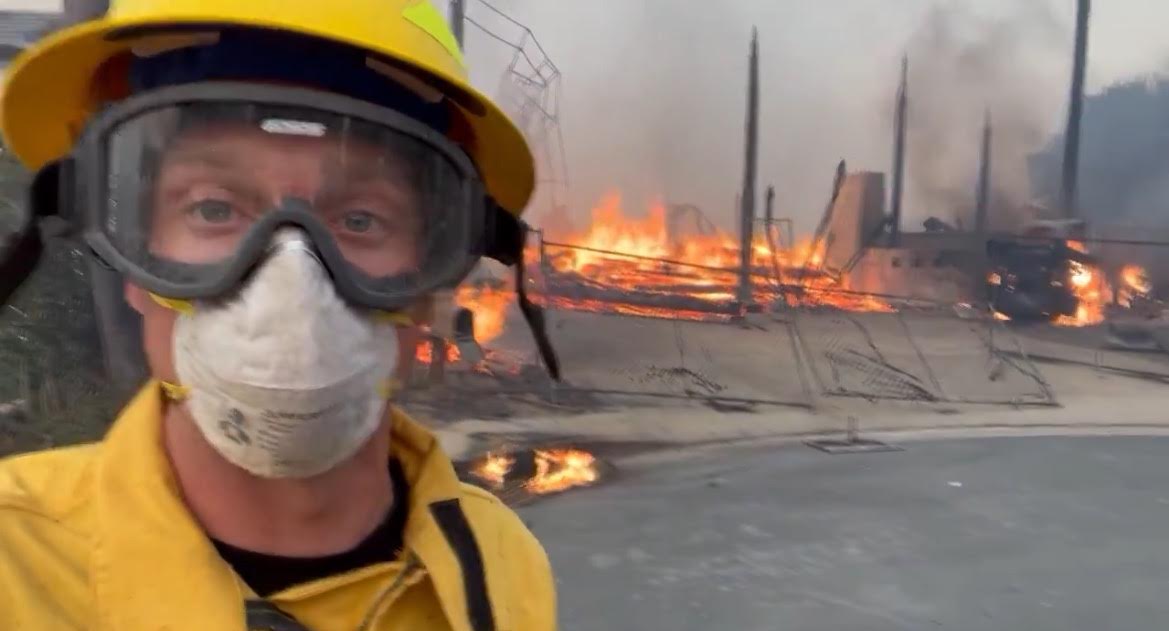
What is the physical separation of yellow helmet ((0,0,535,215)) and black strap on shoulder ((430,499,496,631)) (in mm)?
489

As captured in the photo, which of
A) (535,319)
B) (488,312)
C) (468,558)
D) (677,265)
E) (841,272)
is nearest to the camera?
(468,558)

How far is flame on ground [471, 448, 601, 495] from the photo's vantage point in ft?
17.9

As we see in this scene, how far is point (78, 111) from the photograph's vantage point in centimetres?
124

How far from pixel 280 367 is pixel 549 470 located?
493 centimetres

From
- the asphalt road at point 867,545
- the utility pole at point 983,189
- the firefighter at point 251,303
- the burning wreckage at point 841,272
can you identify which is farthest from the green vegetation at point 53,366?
the utility pole at point 983,189

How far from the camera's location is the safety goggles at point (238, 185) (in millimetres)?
1047

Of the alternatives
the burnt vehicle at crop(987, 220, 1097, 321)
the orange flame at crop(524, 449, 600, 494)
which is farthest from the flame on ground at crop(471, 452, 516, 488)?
the burnt vehicle at crop(987, 220, 1097, 321)

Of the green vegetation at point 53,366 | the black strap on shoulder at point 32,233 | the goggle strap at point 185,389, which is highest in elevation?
the black strap on shoulder at point 32,233

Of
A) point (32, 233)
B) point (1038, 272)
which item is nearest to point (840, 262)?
point (1038, 272)

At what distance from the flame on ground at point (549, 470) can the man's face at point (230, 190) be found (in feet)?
13.9

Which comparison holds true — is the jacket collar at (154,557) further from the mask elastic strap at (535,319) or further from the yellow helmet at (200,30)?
the mask elastic strap at (535,319)

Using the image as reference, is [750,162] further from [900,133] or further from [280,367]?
[280,367]

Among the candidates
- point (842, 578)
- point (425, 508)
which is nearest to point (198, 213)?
point (425, 508)

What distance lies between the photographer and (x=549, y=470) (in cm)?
586
